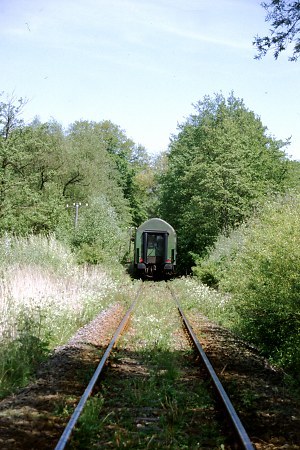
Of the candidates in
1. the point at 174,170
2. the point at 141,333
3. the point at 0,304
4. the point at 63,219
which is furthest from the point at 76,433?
the point at 174,170

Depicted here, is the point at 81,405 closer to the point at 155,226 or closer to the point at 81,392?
the point at 81,392

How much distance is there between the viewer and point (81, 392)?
6.20m

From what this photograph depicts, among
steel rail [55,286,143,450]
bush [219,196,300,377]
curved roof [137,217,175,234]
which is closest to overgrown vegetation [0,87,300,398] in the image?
bush [219,196,300,377]

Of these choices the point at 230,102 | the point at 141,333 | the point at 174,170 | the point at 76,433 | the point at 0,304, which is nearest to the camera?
the point at 76,433

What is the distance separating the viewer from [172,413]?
212 inches

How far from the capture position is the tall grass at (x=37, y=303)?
24.6 ft

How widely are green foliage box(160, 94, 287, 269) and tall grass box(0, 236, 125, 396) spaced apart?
11.9 meters

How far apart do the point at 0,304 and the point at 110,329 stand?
293 cm

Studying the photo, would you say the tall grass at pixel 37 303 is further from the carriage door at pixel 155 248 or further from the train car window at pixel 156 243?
the train car window at pixel 156 243

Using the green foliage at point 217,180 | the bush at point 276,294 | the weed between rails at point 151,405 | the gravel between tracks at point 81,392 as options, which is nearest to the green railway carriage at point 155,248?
the green foliage at point 217,180

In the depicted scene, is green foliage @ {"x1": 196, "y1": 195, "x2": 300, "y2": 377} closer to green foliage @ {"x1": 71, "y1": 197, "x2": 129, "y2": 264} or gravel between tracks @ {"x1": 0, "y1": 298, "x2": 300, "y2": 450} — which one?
gravel between tracks @ {"x1": 0, "y1": 298, "x2": 300, "y2": 450}

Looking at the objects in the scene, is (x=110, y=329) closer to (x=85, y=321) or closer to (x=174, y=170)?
(x=85, y=321)

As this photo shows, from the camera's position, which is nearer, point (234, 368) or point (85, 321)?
point (234, 368)

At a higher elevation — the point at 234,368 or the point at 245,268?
the point at 245,268
